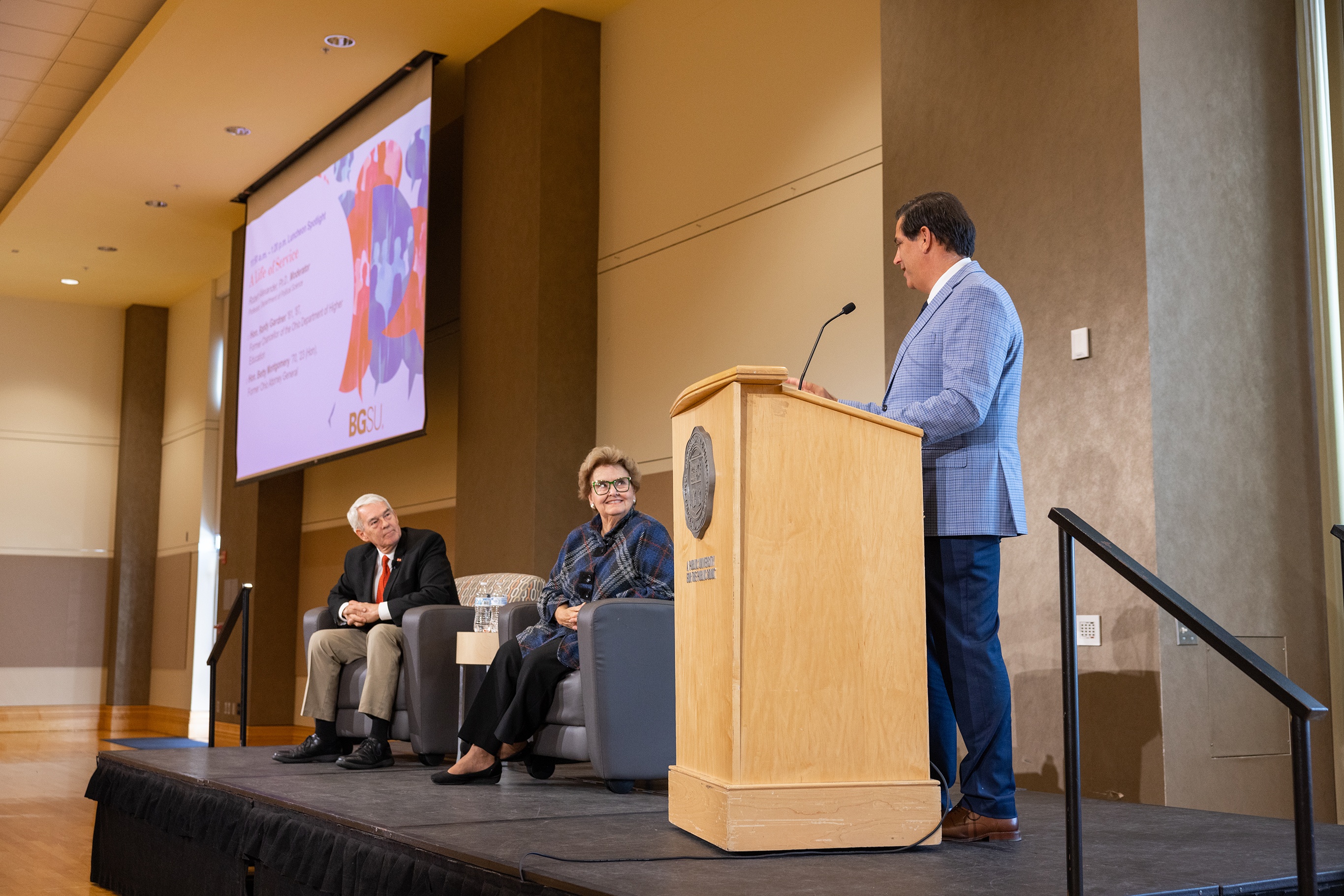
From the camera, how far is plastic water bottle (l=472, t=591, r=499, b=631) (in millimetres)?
3910

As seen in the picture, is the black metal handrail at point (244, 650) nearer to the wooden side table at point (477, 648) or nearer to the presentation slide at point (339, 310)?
the presentation slide at point (339, 310)

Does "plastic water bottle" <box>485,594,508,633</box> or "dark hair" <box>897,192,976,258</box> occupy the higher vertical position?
"dark hair" <box>897,192,976,258</box>

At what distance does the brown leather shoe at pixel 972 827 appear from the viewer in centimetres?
229

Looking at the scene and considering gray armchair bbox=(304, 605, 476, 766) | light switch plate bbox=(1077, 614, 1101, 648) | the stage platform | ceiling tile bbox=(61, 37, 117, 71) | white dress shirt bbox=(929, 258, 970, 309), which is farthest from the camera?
ceiling tile bbox=(61, 37, 117, 71)

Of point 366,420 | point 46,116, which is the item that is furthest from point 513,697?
point 46,116

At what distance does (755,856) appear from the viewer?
209cm

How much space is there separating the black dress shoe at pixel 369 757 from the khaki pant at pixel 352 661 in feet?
0.31

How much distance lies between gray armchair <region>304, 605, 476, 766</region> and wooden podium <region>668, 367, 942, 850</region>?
200 cm

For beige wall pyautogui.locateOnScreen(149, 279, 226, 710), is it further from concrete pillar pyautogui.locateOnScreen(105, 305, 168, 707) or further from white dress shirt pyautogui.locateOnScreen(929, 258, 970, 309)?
white dress shirt pyautogui.locateOnScreen(929, 258, 970, 309)

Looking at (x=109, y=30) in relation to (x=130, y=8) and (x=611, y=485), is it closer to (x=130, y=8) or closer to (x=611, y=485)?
(x=130, y=8)

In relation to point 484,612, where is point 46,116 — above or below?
above

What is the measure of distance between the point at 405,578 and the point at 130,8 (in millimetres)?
3929

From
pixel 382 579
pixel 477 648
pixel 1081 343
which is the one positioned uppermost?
pixel 1081 343

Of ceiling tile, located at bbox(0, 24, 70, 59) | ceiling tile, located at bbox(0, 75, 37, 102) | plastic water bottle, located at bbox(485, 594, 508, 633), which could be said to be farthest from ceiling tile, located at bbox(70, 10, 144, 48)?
plastic water bottle, located at bbox(485, 594, 508, 633)
